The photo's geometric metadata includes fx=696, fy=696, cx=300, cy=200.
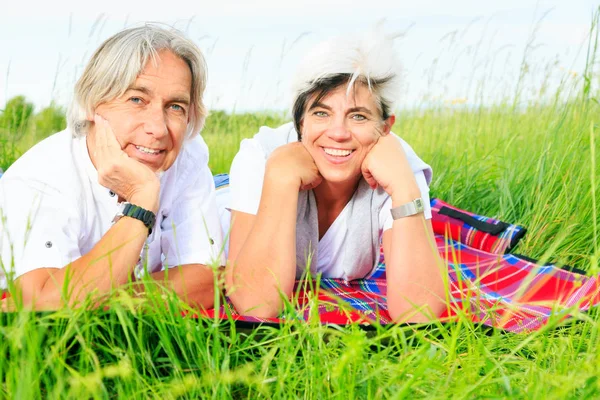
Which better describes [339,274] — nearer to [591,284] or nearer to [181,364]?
[591,284]

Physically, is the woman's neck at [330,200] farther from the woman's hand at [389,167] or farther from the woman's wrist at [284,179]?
the woman's wrist at [284,179]

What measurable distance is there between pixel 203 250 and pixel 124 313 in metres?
1.02

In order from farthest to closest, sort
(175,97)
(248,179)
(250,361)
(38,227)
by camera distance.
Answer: (248,179)
(175,97)
(38,227)
(250,361)

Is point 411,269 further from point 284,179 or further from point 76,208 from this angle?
point 76,208

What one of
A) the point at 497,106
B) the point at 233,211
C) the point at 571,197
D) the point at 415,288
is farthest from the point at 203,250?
the point at 497,106

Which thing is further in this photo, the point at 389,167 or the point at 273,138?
the point at 273,138

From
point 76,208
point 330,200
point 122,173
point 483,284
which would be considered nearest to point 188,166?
point 122,173

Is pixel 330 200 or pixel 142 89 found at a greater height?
pixel 142 89

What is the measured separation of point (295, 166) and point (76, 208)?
922 millimetres

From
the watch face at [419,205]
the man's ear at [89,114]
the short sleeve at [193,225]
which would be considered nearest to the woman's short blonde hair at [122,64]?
the man's ear at [89,114]

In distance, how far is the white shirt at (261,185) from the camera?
123 inches

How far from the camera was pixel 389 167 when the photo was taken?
10.1 feet

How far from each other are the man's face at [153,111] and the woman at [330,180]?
1.57ft

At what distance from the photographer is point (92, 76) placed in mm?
2750
